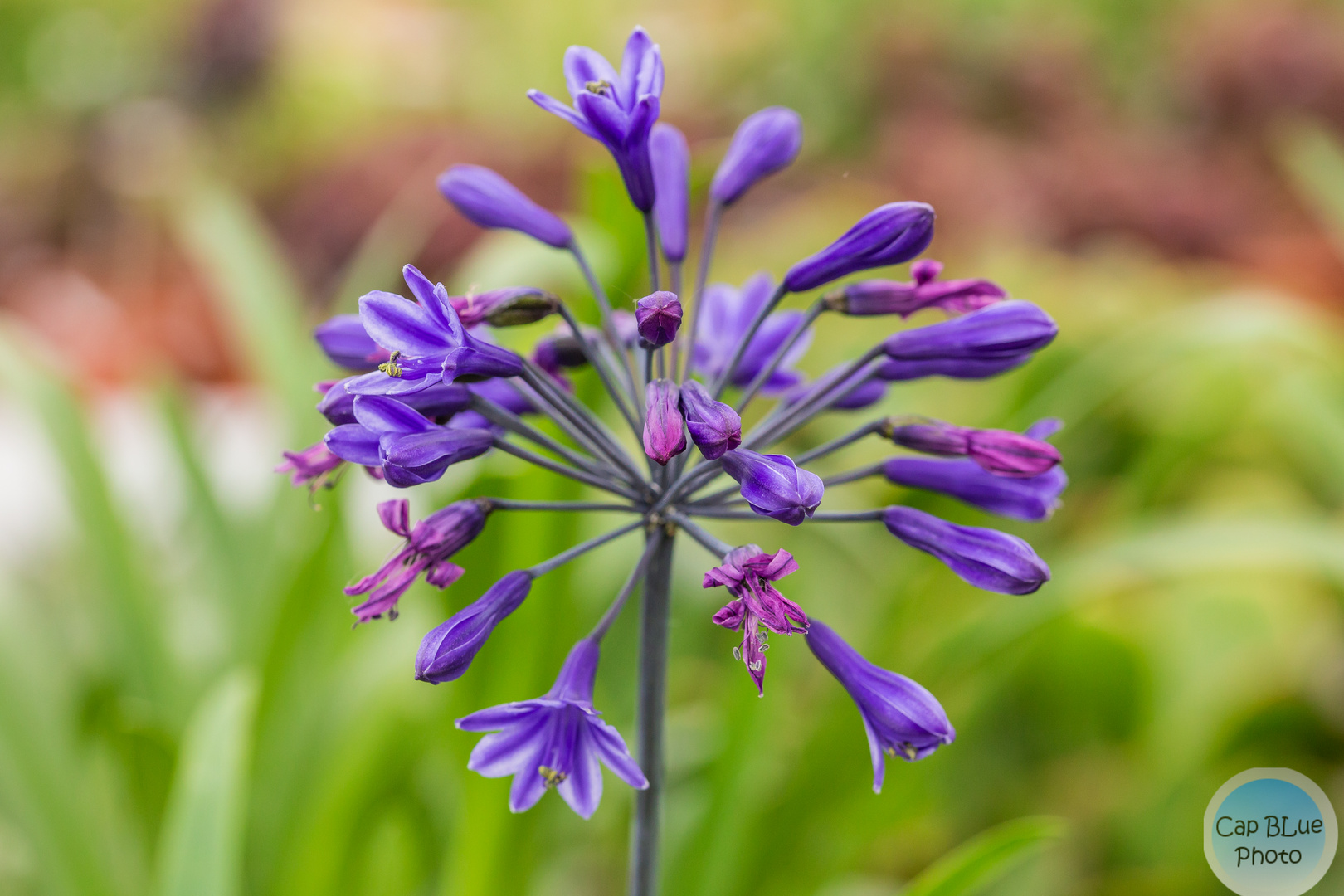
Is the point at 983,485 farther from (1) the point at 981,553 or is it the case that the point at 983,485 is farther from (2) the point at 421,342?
(2) the point at 421,342

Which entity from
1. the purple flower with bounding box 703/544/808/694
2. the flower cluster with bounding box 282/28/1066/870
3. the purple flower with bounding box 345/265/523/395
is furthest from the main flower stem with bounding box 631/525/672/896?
the purple flower with bounding box 345/265/523/395

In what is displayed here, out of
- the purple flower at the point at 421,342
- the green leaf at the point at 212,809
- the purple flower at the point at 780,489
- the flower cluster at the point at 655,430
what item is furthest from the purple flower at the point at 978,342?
the green leaf at the point at 212,809

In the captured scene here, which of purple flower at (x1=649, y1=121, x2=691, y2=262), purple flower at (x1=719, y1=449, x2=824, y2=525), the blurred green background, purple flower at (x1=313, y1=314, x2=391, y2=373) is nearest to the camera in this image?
purple flower at (x1=719, y1=449, x2=824, y2=525)

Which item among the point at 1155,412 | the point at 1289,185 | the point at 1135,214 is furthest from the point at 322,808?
the point at 1289,185

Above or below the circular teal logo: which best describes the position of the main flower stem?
above

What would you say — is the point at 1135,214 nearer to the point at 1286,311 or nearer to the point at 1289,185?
the point at 1289,185

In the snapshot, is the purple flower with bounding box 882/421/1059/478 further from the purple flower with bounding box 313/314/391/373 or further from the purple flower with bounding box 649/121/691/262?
the purple flower with bounding box 313/314/391/373
